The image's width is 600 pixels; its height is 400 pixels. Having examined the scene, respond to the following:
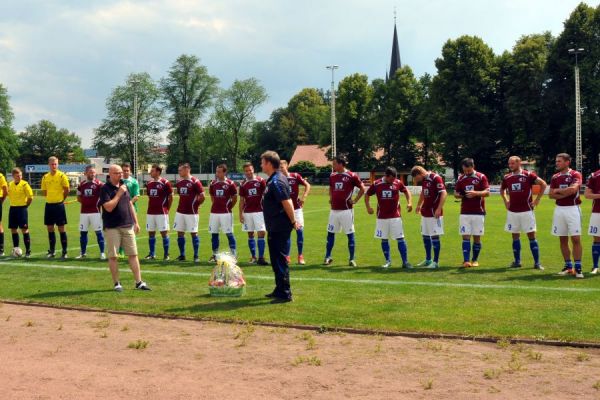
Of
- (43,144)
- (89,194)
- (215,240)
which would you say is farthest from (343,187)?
(43,144)

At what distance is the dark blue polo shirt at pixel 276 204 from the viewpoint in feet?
29.6

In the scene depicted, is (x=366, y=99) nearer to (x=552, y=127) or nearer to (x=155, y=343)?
(x=552, y=127)

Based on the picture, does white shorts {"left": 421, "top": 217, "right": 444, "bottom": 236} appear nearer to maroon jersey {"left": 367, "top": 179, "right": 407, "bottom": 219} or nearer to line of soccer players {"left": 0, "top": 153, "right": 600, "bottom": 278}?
line of soccer players {"left": 0, "top": 153, "right": 600, "bottom": 278}

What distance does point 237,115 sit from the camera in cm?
9712

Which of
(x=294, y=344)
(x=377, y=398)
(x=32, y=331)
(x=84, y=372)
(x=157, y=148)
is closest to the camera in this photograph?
(x=377, y=398)

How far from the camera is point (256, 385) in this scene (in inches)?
208

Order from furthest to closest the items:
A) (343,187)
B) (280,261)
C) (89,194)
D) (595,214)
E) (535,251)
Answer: (89,194)
(343,187)
(535,251)
(595,214)
(280,261)

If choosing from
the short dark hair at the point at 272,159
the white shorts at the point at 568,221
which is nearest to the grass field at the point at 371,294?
the white shorts at the point at 568,221

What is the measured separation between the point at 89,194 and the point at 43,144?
396ft

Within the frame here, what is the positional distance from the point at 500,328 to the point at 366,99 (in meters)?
74.5

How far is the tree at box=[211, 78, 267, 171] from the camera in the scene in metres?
96.0

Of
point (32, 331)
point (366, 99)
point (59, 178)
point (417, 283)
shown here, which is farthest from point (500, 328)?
point (366, 99)

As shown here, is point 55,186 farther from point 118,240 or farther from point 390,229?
point 390,229

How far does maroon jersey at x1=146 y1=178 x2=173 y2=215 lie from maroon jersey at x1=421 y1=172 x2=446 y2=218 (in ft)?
19.9
